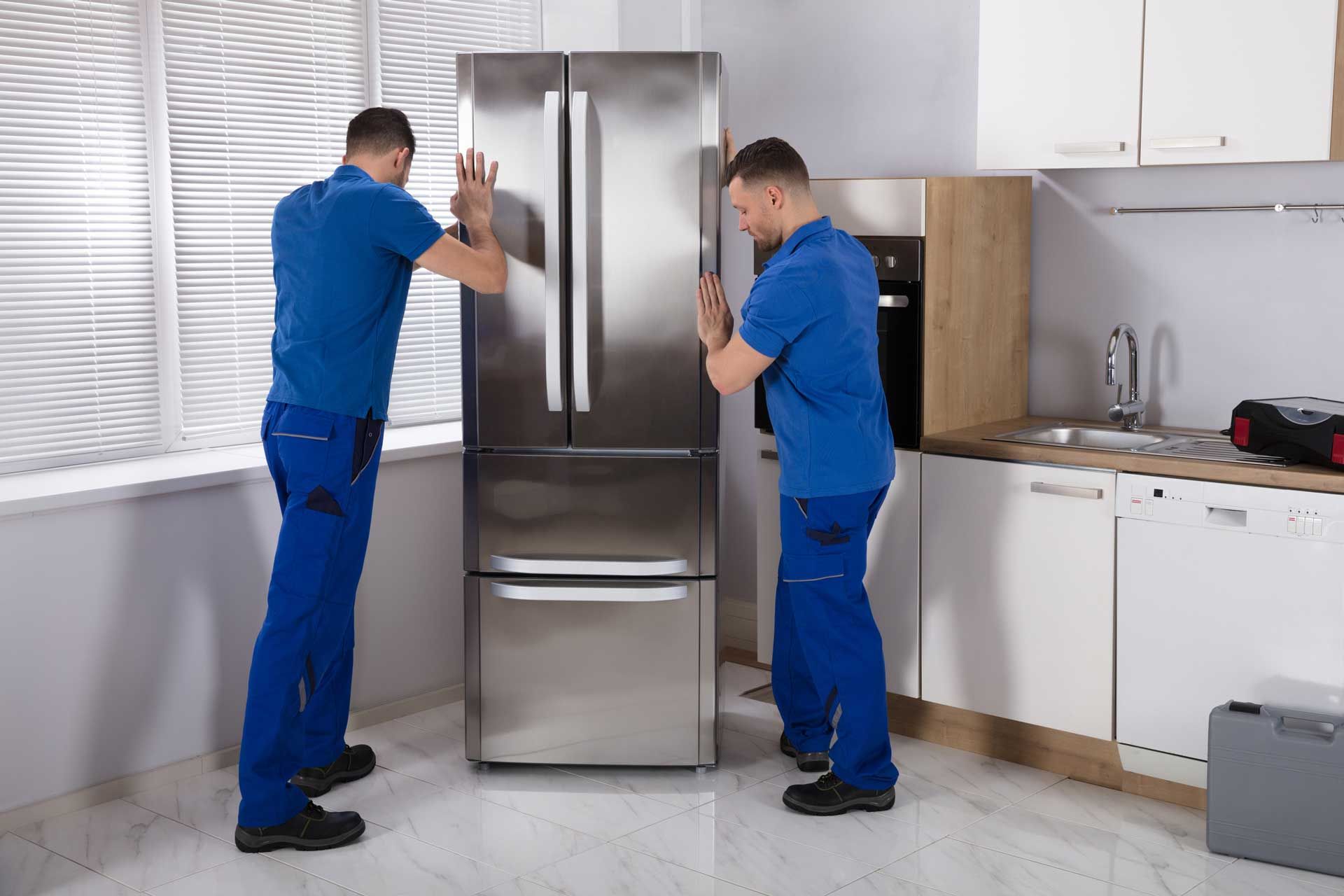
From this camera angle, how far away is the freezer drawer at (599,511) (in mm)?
3168

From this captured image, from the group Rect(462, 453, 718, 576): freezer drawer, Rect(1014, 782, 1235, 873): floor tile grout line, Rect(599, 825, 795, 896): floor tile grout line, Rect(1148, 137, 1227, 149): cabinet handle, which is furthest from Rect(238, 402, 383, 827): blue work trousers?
Rect(1148, 137, 1227, 149): cabinet handle

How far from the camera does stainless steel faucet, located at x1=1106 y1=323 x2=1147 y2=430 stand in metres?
3.29

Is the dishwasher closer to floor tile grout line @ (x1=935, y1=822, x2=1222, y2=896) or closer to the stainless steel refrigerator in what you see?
floor tile grout line @ (x1=935, y1=822, x2=1222, y2=896)

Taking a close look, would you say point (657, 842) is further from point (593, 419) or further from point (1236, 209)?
point (1236, 209)

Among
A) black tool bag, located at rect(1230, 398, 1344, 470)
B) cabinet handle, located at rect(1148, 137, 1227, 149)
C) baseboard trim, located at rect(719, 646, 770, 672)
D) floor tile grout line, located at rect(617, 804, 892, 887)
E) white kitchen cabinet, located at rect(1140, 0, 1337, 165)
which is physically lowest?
floor tile grout line, located at rect(617, 804, 892, 887)

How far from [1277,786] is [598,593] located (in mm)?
1595

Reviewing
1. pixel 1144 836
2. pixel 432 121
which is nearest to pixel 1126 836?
pixel 1144 836

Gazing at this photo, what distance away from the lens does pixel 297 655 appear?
2.83 meters

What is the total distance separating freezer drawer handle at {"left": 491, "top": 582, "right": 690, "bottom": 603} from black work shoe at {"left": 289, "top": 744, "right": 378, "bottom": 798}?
587mm

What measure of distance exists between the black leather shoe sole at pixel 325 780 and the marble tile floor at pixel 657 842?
35 millimetres

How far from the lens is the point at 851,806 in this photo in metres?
2.99

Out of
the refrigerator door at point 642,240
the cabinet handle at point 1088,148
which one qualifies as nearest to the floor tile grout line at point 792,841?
the refrigerator door at point 642,240

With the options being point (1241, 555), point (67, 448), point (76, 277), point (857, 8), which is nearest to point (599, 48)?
point (857, 8)

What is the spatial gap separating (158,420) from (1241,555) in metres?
2.74
